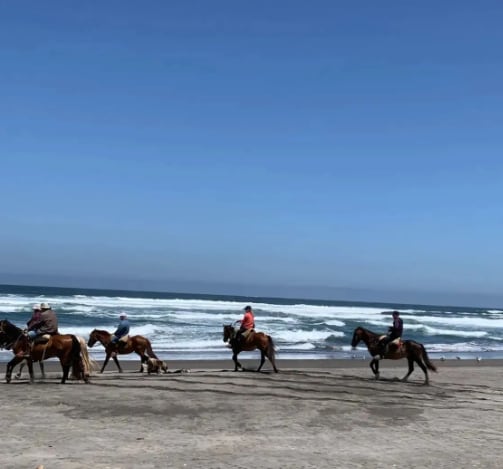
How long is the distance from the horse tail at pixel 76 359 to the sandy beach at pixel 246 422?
0.49 meters

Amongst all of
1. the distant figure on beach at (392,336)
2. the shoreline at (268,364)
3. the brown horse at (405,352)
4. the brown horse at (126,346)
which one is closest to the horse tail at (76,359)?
the brown horse at (126,346)

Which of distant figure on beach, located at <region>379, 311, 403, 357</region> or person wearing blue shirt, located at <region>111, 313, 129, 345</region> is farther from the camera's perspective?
person wearing blue shirt, located at <region>111, 313, 129, 345</region>

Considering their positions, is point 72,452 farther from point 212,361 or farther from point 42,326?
point 212,361

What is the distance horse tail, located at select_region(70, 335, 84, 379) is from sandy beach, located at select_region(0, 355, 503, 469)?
0.49 metres

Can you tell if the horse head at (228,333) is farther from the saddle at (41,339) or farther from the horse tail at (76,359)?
the saddle at (41,339)

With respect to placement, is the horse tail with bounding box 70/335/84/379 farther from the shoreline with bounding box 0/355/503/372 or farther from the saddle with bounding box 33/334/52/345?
the shoreline with bounding box 0/355/503/372

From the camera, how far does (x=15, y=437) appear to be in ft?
29.1

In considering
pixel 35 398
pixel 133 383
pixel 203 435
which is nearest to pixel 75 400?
→ pixel 35 398

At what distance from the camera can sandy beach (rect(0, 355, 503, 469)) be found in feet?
26.6

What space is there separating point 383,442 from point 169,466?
3545 millimetres

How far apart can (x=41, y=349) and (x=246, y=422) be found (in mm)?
6254

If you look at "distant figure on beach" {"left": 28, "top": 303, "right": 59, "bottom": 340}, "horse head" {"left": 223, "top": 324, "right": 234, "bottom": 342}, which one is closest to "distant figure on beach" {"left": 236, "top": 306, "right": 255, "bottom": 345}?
"horse head" {"left": 223, "top": 324, "right": 234, "bottom": 342}

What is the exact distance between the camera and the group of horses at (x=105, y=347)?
14.5 metres

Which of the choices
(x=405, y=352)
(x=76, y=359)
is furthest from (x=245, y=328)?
(x=76, y=359)
